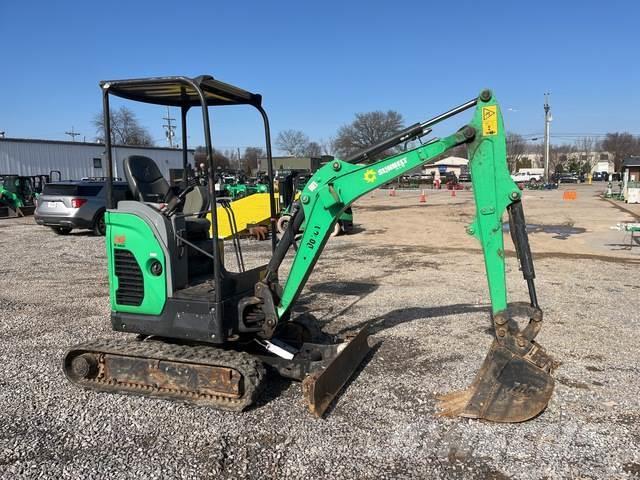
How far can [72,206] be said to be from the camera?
16344 millimetres

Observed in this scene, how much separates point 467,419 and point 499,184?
188cm

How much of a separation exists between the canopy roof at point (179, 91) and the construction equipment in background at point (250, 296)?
0.08 feet

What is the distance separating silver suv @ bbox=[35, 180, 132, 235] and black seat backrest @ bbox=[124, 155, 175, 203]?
11975 mm

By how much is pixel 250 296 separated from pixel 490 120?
258 centimetres

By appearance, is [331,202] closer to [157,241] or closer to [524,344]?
[157,241]

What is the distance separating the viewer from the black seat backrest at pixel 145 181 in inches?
207

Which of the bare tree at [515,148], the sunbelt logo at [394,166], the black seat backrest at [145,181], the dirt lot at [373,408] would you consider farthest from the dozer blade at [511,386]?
the bare tree at [515,148]

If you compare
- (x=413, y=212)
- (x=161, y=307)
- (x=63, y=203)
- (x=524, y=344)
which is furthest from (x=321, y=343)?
(x=413, y=212)

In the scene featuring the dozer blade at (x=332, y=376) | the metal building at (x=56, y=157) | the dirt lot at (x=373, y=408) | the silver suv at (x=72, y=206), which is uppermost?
the metal building at (x=56, y=157)

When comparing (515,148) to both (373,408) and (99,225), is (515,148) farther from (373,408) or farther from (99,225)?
(373,408)

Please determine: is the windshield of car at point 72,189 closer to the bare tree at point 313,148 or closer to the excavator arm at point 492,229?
the excavator arm at point 492,229

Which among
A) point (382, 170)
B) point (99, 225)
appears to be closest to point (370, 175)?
point (382, 170)

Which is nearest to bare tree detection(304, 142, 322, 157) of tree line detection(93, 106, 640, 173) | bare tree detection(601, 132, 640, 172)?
tree line detection(93, 106, 640, 173)

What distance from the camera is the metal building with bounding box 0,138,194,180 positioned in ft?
117
